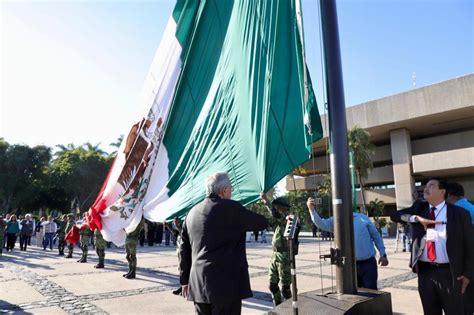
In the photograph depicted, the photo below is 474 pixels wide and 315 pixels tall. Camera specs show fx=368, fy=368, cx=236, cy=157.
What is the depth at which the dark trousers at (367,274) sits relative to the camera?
4410mm

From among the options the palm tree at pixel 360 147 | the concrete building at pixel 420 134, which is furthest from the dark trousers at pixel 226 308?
the palm tree at pixel 360 147

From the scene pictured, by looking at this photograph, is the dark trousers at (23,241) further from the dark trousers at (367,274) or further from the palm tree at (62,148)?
the palm tree at (62,148)

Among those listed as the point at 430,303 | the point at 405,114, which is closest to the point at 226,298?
the point at 430,303

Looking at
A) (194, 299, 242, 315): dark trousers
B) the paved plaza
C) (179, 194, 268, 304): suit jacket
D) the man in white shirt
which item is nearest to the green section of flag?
(179, 194, 268, 304): suit jacket

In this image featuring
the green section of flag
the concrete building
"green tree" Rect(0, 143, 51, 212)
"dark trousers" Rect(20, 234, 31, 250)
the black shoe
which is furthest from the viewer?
"green tree" Rect(0, 143, 51, 212)

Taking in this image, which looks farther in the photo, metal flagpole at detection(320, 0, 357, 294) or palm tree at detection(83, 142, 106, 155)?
palm tree at detection(83, 142, 106, 155)

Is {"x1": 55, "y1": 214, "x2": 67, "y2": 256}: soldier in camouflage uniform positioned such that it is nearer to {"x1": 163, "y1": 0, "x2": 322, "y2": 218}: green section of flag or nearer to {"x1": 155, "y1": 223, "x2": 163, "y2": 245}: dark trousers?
{"x1": 155, "y1": 223, "x2": 163, "y2": 245}: dark trousers

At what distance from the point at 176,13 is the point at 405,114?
32.2 m

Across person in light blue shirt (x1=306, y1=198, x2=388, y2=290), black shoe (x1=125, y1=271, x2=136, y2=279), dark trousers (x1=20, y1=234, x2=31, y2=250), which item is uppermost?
person in light blue shirt (x1=306, y1=198, x2=388, y2=290)

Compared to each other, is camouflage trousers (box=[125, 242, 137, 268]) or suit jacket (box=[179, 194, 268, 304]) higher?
suit jacket (box=[179, 194, 268, 304])

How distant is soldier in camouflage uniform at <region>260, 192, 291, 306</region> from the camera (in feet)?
17.2

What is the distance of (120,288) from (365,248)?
502cm

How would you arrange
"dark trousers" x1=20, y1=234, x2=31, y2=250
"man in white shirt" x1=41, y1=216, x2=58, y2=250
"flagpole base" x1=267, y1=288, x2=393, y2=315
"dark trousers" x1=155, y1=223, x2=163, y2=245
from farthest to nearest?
"dark trousers" x1=155, y1=223, x2=163, y2=245
"dark trousers" x1=20, y1=234, x2=31, y2=250
"man in white shirt" x1=41, y1=216, x2=58, y2=250
"flagpole base" x1=267, y1=288, x2=393, y2=315

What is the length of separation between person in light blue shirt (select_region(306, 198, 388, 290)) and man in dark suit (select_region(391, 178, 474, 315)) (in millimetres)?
918
